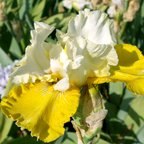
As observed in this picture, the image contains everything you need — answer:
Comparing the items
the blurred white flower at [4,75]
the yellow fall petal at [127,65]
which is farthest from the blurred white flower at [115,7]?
the yellow fall petal at [127,65]

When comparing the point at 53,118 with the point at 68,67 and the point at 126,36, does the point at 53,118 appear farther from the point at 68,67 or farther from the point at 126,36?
the point at 126,36

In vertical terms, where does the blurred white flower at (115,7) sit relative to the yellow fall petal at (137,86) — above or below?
below

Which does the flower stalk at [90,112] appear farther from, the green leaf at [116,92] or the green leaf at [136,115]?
the green leaf at [116,92]

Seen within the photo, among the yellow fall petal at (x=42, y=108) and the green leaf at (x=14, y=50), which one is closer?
the yellow fall petal at (x=42, y=108)

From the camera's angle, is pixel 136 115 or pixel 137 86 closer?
pixel 137 86

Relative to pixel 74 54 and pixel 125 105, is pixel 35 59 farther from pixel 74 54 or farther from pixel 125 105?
pixel 125 105

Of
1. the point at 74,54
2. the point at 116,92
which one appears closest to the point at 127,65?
the point at 74,54

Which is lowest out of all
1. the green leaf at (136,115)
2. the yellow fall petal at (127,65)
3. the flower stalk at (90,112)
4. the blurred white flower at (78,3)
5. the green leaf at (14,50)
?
the green leaf at (136,115)
